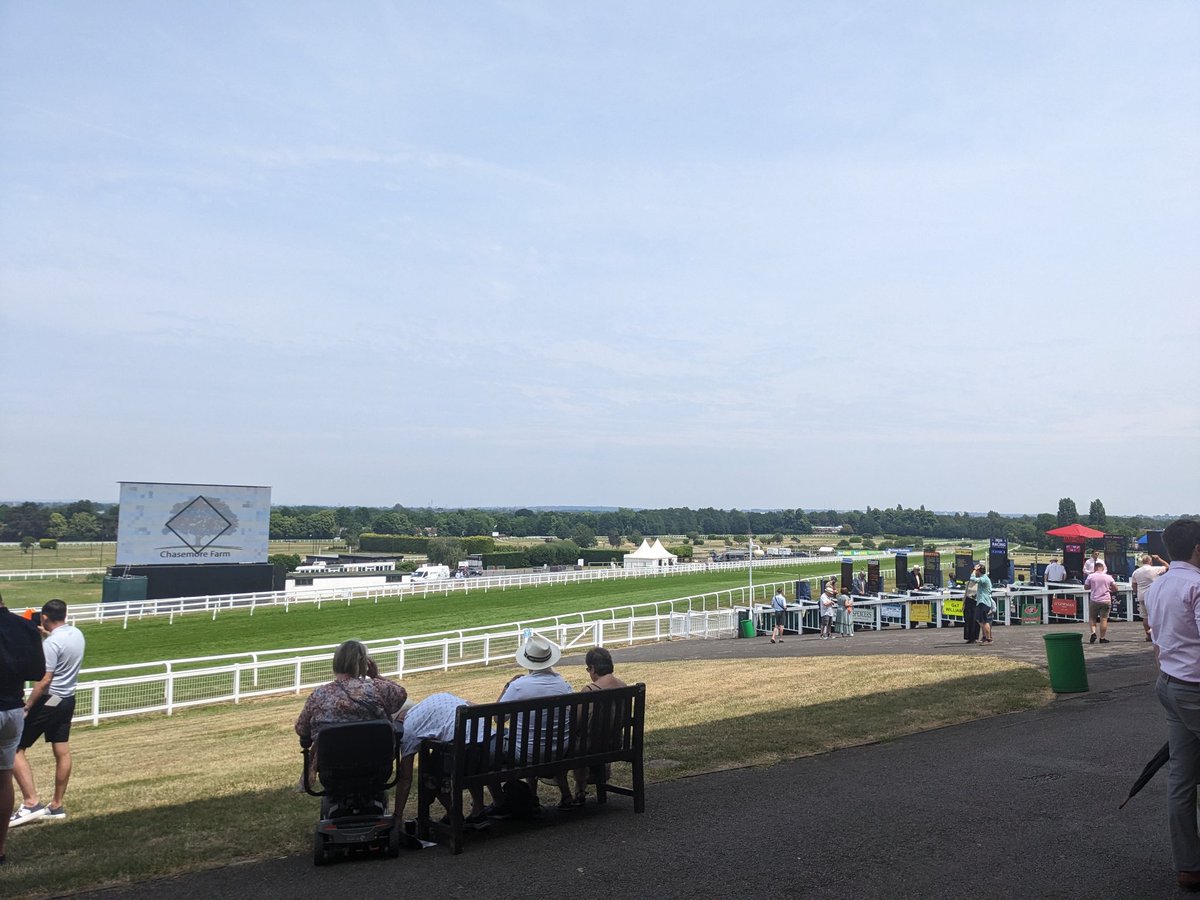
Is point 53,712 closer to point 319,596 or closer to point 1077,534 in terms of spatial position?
point 1077,534

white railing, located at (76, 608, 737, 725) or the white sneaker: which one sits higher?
the white sneaker

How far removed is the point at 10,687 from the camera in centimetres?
591

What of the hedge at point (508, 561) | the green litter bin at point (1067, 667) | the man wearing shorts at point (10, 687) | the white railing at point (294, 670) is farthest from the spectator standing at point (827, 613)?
the hedge at point (508, 561)

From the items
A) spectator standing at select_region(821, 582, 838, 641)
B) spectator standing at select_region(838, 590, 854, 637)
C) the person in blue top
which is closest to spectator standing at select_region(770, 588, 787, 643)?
spectator standing at select_region(821, 582, 838, 641)

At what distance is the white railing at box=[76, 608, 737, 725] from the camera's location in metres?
19.1

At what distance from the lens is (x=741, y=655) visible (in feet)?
71.2

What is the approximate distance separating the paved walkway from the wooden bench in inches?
13.7

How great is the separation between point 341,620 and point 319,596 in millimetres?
9020

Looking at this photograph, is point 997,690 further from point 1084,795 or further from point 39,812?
point 39,812

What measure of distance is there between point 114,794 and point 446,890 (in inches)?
177

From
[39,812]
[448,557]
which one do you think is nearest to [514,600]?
[39,812]

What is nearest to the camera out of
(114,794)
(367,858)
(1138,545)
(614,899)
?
(614,899)

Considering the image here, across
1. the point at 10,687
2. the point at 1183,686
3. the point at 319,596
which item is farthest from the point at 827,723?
the point at 319,596

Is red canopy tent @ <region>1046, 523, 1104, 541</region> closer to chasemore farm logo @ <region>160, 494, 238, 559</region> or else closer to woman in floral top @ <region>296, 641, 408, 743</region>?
woman in floral top @ <region>296, 641, 408, 743</region>
